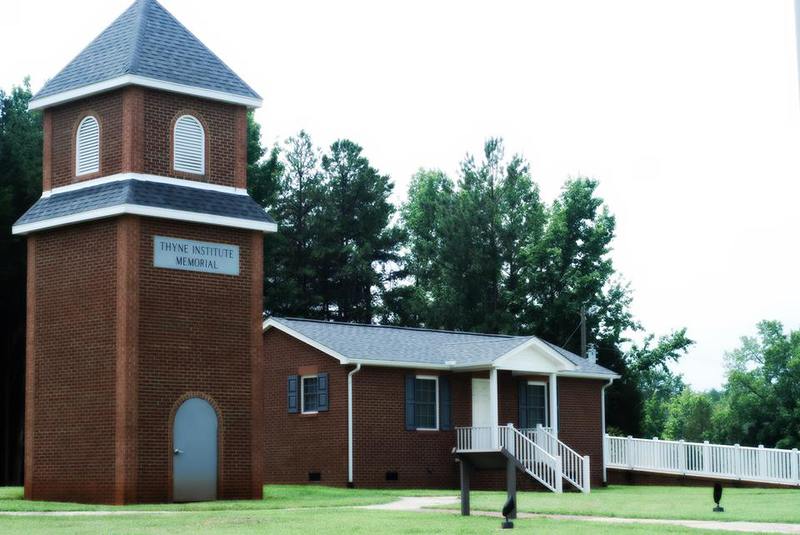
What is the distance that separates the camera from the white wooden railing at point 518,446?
3469 cm

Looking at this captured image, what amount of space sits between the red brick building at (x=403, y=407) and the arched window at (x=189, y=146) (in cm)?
903

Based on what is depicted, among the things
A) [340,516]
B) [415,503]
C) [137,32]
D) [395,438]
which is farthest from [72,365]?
[395,438]

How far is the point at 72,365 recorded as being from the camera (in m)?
26.0

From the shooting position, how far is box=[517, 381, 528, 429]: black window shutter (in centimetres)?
3781

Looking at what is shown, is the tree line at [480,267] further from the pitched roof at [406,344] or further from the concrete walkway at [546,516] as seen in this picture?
the concrete walkway at [546,516]

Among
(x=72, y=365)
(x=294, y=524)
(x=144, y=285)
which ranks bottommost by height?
(x=294, y=524)

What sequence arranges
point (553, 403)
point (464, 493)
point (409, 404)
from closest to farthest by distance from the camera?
1. point (464, 493)
2. point (409, 404)
3. point (553, 403)

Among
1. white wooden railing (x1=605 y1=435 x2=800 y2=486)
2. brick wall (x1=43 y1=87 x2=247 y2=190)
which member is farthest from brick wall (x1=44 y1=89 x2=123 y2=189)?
white wooden railing (x1=605 y1=435 x2=800 y2=486)

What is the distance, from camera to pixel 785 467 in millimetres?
36375

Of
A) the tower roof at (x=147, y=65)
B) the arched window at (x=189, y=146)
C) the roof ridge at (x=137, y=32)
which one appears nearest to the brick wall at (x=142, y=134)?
the arched window at (x=189, y=146)

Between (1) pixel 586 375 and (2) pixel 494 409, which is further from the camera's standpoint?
(1) pixel 586 375

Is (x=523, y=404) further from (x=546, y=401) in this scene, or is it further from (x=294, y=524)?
(x=294, y=524)

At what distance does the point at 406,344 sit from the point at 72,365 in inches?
533

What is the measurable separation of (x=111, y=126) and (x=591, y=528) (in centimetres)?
1412
